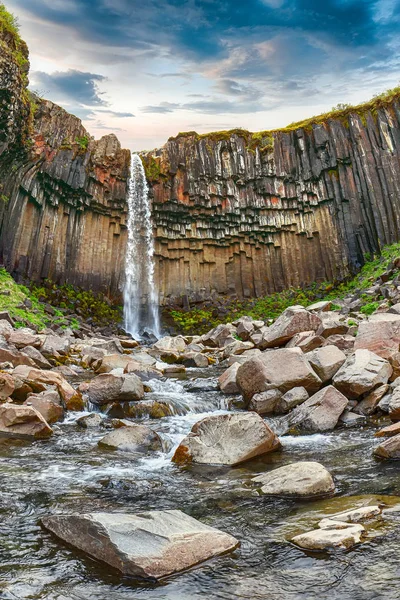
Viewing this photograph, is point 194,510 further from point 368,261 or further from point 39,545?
point 368,261

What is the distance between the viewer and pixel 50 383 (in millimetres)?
9961

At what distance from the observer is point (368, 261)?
30.9m

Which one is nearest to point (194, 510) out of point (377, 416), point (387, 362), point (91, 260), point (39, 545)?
point (39, 545)

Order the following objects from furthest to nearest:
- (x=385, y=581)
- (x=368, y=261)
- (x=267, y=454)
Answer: (x=368, y=261), (x=267, y=454), (x=385, y=581)

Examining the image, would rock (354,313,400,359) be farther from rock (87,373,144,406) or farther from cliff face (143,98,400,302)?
cliff face (143,98,400,302)

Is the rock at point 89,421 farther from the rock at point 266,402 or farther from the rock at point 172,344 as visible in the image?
the rock at point 172,344

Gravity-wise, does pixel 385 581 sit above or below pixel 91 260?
below

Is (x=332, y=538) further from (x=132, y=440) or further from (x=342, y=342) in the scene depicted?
(x=342, y=342)

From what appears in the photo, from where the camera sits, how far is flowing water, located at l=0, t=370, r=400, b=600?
3363 millimetres

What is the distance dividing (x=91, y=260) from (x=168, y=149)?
9.18 metres

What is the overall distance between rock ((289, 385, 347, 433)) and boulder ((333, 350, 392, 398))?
0.40 metres

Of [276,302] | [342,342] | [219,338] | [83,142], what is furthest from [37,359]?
[276,302]

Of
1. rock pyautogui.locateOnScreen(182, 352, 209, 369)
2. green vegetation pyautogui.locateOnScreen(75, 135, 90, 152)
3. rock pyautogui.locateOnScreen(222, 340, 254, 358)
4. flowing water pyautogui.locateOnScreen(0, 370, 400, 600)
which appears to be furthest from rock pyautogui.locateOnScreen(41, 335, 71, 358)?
green vegetation pyautogui.locateOnScreen(75, 135, 90, 152)

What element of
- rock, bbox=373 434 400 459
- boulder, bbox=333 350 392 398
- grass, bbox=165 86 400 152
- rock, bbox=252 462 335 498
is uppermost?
grass, bbox=165 86 400 152
